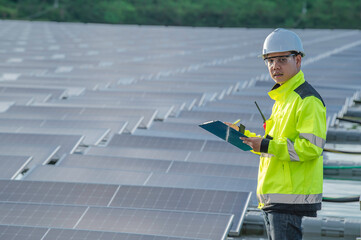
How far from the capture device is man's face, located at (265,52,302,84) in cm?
622

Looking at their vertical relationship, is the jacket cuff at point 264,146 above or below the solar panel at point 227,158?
above

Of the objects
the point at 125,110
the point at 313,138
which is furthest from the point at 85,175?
the point at 125,110

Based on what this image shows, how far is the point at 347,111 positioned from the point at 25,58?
23.1m

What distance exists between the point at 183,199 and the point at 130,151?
14.0 feet

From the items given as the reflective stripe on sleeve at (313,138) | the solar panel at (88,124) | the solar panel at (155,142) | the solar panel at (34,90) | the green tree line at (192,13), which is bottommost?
the green tree line at (192,13)

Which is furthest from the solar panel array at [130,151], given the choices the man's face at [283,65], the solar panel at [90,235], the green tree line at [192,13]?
the green tree line at [192,13]

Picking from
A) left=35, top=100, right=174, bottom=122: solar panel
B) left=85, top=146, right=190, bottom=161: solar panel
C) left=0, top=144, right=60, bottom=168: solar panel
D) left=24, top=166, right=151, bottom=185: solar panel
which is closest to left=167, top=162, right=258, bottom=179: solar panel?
left=85, top=146, right=190, bottom=161: solar panel

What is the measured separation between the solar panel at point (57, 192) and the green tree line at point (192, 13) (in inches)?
4137

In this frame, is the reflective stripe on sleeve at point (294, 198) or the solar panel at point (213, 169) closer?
the reflective stripe on sleeve at point (294, 198)

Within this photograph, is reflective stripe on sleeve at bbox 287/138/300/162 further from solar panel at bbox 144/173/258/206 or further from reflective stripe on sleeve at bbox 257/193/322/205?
solar panel at bbox 144/173/258/206

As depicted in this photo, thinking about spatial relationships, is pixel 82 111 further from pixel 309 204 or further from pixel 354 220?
pixel 309 204

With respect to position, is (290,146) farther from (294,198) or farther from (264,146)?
(294,198)

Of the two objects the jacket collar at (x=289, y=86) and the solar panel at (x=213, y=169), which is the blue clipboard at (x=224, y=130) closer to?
the jacket collar at (x=289, y=86)

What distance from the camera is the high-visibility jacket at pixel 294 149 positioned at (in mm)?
5945
